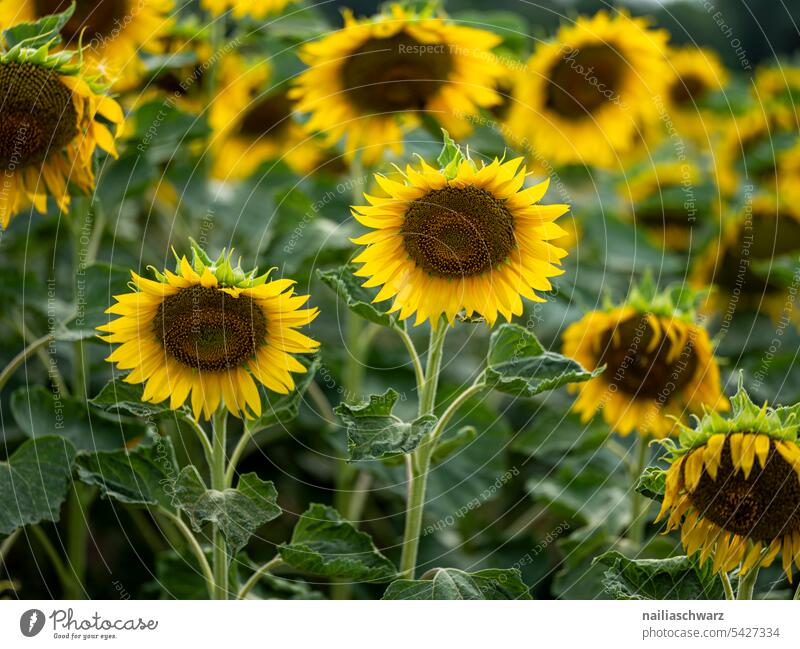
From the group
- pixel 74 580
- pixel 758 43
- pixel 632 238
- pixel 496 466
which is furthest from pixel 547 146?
pixel 758 43

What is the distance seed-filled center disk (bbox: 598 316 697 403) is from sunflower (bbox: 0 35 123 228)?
1.40 feet

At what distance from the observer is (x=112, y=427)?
0.78m

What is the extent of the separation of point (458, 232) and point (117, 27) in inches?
20.8

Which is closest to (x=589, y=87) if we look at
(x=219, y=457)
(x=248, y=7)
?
(x=248, y=7)

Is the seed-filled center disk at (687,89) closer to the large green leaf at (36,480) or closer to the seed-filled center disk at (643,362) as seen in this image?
the seed-filled center disk at (643,362)

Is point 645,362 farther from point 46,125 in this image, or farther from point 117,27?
point 117,27

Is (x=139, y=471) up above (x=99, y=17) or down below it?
below

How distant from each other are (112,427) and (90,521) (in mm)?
254

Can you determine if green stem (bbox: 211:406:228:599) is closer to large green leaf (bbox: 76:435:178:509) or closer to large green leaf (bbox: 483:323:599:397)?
large green leaf (bbox: 76:435:178:509)

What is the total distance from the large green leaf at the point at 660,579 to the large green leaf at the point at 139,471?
11.7 inches

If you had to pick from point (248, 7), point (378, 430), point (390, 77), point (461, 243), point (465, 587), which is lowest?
point (465, 587)

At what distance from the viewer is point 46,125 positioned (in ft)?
2.13

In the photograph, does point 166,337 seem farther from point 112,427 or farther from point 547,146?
point 547,146

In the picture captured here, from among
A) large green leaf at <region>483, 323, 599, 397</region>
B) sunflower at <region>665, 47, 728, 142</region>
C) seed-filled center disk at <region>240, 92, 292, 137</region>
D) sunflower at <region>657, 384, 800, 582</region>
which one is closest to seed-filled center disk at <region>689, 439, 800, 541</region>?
sunflower at <region>657, 384, 800, 582</region>
